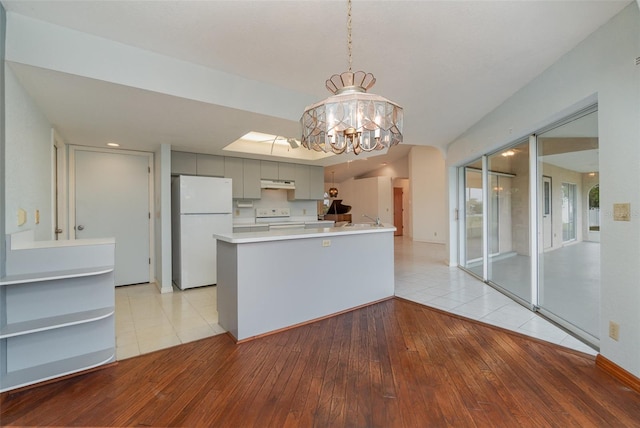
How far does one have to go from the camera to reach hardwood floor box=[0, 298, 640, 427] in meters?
1.56

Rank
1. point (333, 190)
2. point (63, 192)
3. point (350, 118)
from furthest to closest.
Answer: point (333, 190) → point (63, 192) → point (350, 118)

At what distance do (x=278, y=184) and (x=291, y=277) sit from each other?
121 inches

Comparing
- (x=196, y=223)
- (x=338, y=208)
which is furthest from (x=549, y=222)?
(x=338, y=208)

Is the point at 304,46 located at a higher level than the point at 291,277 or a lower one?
higher

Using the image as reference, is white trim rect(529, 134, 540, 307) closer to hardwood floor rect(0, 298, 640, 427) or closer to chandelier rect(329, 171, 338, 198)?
hardwood floor rect(0, 298, 640, 427)

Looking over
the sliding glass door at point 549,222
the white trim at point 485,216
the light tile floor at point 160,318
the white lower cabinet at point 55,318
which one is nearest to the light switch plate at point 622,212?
the sliding glass door at point 549,222

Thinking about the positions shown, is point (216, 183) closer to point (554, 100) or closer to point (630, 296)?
point (554, 100)

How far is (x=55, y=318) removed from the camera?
2.02 meters

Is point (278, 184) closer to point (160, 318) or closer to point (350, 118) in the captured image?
point (160, 318)

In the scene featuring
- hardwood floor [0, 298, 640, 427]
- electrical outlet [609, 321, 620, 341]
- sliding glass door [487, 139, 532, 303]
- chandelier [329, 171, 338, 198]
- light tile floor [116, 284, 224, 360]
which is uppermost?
chandelier [329, 171, 338, 198]

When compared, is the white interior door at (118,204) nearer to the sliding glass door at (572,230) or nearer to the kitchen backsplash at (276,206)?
the kitchen backsplash at (276,206)

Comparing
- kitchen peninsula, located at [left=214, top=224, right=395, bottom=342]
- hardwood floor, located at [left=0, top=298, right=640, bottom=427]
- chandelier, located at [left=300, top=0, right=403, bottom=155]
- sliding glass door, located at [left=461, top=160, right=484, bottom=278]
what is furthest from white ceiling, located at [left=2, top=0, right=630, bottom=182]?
hardwood floor, located at [left=0, top=298, right=640, bottom=427]

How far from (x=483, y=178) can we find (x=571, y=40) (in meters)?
2.41

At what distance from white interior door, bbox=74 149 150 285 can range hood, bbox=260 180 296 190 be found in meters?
1.93
